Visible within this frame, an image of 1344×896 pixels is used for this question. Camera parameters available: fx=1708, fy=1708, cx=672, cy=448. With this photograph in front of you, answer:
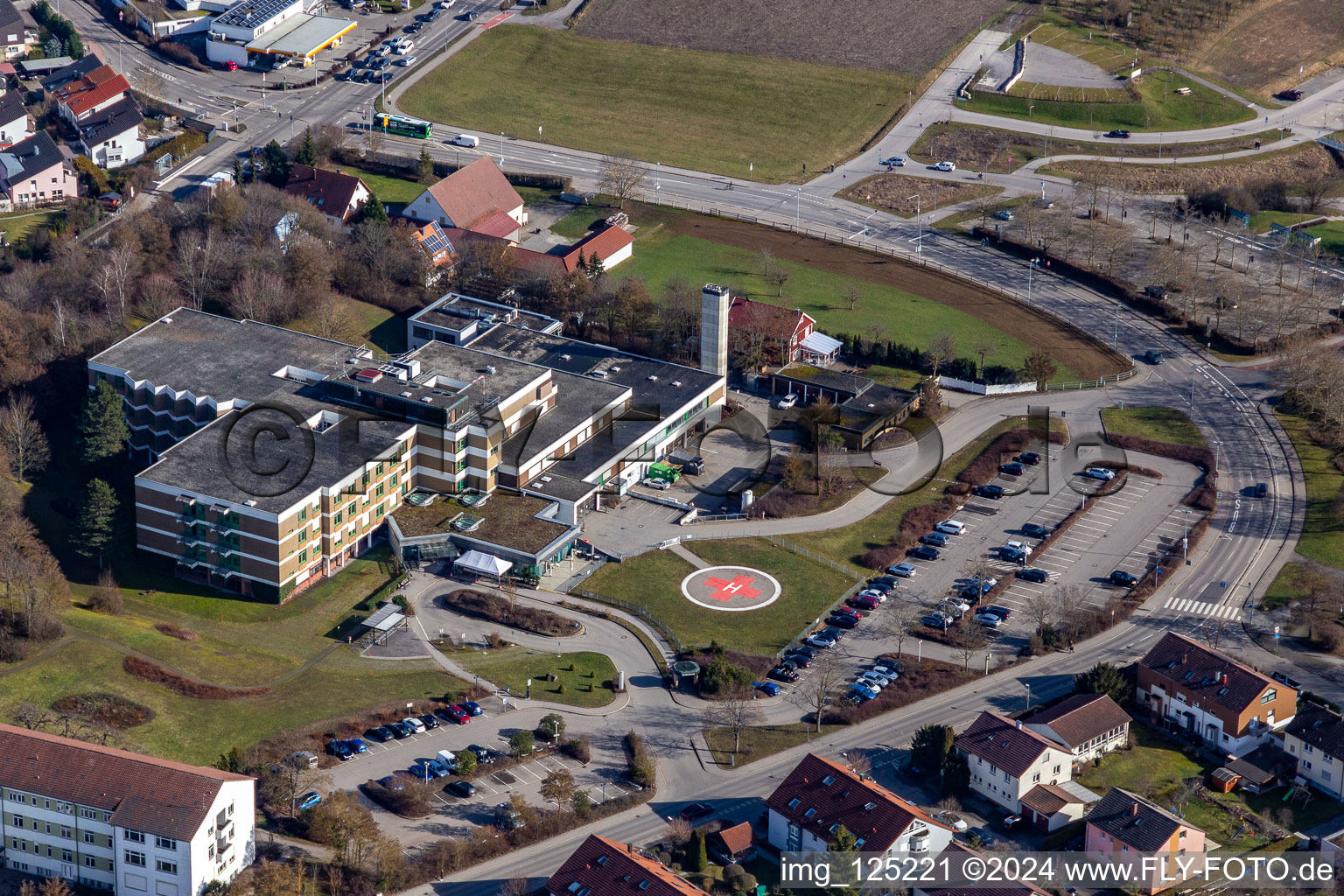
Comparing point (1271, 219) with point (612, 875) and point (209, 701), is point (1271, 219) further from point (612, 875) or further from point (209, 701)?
point (209, 701)

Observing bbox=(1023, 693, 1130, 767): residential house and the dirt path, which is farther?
the dirt path

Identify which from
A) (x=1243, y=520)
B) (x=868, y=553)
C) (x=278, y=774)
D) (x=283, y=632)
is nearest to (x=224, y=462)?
(x=283, y=632)

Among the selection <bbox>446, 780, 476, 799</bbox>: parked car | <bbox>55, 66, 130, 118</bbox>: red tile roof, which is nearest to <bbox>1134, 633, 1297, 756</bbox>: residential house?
<bbox>446, 780, 476, 799</bbox>: parked car

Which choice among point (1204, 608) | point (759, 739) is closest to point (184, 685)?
point (759, 739)

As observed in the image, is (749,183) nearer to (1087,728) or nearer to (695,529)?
(695,529)

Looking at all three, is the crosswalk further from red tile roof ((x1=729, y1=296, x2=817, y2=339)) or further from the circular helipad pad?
red tile roof ((x1=729, y1=296, x2=817, y2=339))
